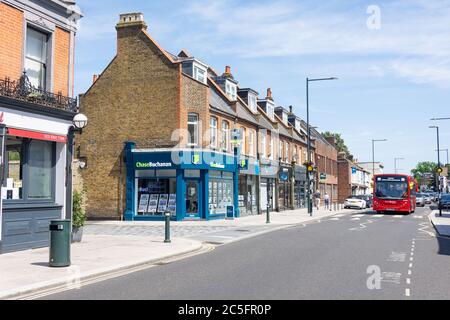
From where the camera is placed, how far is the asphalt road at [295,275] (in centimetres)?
804

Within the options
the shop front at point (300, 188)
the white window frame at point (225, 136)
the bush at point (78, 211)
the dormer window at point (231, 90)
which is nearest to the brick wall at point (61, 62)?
the bush at point (78, 211)

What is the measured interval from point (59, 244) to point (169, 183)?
1660 centimetres

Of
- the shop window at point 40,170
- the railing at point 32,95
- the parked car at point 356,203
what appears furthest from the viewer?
the parked car at point 356,203

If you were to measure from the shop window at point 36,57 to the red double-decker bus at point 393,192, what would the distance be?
1041 inches

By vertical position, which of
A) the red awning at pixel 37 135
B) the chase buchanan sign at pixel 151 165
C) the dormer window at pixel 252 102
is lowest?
the chase buchanan sign at pixel 151 165

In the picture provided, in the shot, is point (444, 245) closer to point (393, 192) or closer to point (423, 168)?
point (393, 192)

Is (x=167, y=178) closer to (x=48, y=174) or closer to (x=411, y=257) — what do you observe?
(x=48, y=174)

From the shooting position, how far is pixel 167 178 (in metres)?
27.4

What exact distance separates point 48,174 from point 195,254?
5.58 meters

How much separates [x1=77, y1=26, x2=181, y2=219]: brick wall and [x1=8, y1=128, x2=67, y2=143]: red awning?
12.3 meters

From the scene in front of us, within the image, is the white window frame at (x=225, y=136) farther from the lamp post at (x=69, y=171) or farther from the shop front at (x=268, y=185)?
the lamp post at (x=69, y=171)

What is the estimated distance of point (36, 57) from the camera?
1482cm

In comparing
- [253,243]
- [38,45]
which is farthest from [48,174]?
[253,243]

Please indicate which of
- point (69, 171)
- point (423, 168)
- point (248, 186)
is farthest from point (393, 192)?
point (423, 168)
